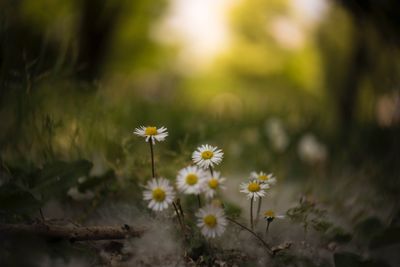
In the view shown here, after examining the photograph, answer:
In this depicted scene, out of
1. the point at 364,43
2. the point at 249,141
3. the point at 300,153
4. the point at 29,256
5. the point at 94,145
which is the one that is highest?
the point at 364,43

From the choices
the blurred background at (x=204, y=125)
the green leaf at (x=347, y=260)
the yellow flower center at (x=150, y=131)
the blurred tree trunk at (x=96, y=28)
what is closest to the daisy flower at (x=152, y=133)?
the yellow flower center at (x=150, y=131)

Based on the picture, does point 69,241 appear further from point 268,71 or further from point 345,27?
point 268,71

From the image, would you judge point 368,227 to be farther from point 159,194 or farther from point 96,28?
point 96,28

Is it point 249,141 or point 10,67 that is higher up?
point 249,141

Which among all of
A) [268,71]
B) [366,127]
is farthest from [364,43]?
[268,71]

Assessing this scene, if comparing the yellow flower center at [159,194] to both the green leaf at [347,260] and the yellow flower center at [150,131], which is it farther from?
the green leaf at [347,260]

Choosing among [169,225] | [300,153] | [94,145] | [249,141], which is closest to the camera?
[169,225]
